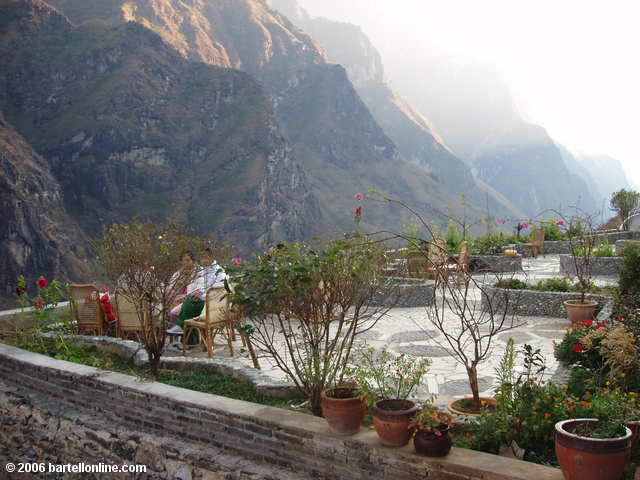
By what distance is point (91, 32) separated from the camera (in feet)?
277

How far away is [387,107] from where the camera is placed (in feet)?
550

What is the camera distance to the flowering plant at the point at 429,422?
3.32 metres

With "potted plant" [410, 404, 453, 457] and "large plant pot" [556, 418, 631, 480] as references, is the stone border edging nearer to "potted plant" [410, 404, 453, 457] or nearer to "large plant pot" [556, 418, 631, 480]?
"potted plant" [410, 404, 453, 457]

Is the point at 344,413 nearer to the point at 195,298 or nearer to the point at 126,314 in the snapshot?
the point at 195,298

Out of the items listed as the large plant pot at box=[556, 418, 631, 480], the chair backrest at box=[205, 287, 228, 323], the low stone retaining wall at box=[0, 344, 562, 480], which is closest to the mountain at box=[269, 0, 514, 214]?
the chair backrest at box=[205, 287, 228, 323]

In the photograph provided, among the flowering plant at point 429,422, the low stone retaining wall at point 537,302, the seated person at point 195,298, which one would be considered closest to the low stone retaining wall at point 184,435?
the flowering plant at point 429,422

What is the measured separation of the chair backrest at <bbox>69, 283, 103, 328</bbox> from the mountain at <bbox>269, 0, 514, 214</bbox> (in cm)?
12504

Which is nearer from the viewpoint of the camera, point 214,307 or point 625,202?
point 214,307

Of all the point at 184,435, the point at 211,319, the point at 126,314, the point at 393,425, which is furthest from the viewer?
the point at 126,314

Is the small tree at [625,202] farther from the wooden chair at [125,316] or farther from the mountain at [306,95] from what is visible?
the mountain at [306,95]

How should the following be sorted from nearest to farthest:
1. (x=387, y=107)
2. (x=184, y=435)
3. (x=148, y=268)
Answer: (x=184, y=435)
(x=148, y=268)
(x=387, y=107)

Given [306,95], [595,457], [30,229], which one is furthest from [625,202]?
[306,95]

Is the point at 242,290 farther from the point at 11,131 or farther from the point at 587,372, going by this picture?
the point at 11,131

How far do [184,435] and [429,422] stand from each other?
215cm
